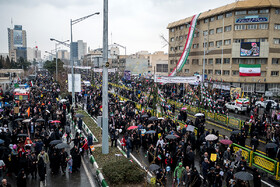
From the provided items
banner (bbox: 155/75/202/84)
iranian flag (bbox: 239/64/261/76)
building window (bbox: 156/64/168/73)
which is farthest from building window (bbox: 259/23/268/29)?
building window (bbox: 156/64/168/73)

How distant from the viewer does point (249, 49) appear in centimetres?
4097

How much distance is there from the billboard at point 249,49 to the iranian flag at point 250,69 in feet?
6.13

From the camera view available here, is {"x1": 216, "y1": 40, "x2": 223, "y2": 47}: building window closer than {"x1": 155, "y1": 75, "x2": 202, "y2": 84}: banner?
No

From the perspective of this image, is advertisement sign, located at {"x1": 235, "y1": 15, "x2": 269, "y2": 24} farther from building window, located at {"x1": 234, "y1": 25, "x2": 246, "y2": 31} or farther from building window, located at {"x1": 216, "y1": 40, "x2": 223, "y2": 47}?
building window, located at {"x1": 216, "y1": 40, "x2": 223, "y2": 47}

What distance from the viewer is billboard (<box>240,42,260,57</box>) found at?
133ft

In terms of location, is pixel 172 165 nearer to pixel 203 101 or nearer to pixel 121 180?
pixel 121 180

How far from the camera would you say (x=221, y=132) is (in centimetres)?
2016

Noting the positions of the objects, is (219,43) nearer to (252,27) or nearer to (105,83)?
(252,27)

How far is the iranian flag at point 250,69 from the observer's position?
4112 centimetres

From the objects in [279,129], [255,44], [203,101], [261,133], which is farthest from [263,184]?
[255,44]

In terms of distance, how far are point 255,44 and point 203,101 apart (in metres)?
22.2

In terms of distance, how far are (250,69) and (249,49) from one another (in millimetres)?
3380

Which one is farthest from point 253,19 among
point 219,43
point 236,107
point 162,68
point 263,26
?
point 162,68

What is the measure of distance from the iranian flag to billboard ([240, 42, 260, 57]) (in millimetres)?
1868
